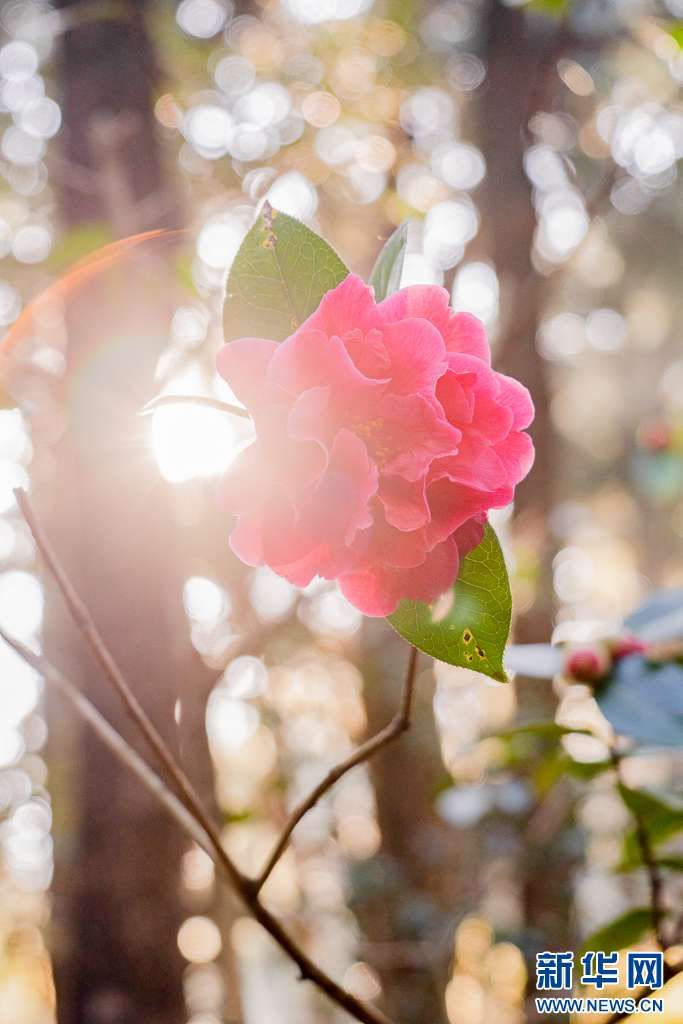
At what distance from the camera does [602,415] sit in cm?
639

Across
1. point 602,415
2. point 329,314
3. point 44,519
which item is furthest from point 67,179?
point 602,415

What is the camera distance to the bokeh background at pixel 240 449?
4.42 ft

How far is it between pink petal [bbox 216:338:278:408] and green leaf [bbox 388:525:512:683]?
0.17 metres

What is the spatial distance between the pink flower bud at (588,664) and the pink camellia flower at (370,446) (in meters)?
0.51

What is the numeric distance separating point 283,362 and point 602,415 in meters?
6.20

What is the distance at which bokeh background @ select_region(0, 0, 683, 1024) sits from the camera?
1.35 meters

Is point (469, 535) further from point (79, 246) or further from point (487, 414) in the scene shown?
point (79, 246)

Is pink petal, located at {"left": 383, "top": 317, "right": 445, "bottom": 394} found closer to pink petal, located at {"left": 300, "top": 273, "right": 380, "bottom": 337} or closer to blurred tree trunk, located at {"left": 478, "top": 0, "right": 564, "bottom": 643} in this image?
pink petal, located at {"left": 300, "top": 273, "right": 380, "bottom": 337}

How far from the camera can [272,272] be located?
580 millimetres

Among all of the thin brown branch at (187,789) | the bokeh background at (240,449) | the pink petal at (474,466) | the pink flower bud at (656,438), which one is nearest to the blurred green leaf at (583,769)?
the bokeh background at (240,449)

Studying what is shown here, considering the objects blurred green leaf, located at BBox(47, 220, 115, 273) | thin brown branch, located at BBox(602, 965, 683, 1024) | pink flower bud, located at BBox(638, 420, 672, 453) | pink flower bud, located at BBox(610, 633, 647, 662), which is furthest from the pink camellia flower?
pink flower bud, located at BBox(638, 420, 672, 453)

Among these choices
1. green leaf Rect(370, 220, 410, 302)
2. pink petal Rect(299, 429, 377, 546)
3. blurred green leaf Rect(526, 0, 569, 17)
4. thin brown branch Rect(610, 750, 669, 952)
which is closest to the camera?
pink petal Rect(299, 429, 377, 546)

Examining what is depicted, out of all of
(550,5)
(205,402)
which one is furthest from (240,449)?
(550,5)

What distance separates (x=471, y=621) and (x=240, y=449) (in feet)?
0.61
